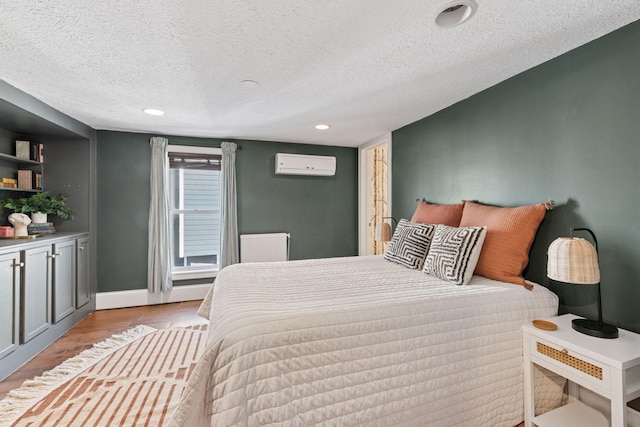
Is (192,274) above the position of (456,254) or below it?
below

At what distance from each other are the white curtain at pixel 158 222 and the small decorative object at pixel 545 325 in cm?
380

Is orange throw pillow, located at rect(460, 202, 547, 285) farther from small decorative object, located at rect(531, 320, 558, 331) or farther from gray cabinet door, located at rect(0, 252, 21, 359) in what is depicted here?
gray cabinet door, located at rect(0, 252, 21, 359)

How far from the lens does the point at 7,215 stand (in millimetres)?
2873

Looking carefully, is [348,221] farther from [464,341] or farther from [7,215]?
[7,215]

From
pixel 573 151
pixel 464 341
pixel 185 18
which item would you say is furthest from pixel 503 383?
pixel 185 18

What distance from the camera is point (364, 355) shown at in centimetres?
134

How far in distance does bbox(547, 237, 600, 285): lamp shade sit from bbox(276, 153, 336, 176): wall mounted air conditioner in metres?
3.11

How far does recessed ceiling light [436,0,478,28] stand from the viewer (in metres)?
1.36

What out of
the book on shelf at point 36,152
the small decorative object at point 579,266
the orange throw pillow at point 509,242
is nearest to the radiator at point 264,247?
the book on shelf at point 36,152

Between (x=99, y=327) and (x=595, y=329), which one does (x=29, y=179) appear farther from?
(x=595, y=329)

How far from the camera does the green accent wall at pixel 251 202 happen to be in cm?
359

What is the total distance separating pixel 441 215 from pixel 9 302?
3.52 meters

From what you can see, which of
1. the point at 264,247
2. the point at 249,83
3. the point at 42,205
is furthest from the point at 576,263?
the point at 42,205

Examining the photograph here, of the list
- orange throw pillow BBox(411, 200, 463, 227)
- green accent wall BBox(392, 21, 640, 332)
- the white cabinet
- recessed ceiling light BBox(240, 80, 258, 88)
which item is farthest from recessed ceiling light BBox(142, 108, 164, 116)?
green accent wall BBox(392, 21, 640, 332)
